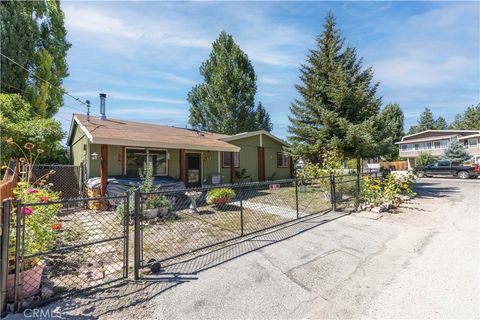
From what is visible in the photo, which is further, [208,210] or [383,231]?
[208,210]

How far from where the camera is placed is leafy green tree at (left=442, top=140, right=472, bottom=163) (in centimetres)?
2716

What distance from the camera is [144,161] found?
424 inches

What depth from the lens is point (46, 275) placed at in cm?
331

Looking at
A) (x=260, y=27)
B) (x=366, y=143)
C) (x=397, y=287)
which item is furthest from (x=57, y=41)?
(x=397, y=287)

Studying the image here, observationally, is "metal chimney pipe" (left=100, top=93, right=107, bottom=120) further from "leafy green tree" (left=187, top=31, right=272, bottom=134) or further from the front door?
"leafy green tree" (left=187, top=31, right=272, bottom=134)

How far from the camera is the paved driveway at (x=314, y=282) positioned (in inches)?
109

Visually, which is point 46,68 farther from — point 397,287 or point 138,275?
point 397,287

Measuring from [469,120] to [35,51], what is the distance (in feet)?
218

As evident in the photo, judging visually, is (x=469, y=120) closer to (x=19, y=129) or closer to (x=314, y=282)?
(x=314, y=282)

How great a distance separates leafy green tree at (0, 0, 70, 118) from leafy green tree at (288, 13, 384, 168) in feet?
45.3

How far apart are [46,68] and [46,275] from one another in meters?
14.7

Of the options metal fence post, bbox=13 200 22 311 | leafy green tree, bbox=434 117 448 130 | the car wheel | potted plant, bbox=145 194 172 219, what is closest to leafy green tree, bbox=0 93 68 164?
potted plant, bbox=145 194 172 219

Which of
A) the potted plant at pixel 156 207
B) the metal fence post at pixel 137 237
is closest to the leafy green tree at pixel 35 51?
the potted plant at pixel 156 207

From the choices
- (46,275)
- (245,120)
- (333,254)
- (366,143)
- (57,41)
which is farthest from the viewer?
(245,120)
